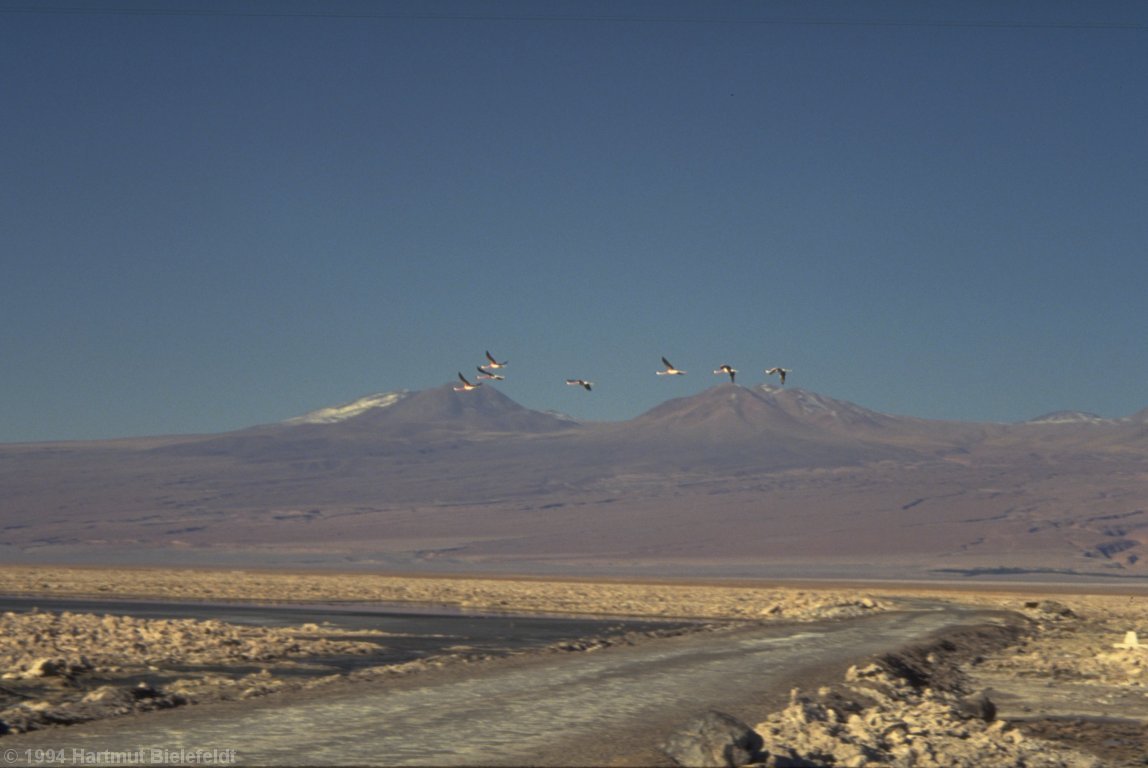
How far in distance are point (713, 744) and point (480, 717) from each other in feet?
13.8

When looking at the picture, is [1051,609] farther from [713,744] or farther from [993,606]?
[713,744]

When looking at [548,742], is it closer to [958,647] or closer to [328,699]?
[328,699]

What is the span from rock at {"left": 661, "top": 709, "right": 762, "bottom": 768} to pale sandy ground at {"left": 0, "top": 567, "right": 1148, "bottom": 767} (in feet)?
16.7

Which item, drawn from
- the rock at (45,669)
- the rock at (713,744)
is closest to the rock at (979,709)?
the rock at (713,744)

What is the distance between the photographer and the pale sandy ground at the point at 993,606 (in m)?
22.9

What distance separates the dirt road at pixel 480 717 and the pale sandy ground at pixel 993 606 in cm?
371

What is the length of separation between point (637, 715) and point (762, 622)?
81.2 ft

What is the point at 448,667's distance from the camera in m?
27.4

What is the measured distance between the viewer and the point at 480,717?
1939cm

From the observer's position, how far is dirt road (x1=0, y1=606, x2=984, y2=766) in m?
16.4

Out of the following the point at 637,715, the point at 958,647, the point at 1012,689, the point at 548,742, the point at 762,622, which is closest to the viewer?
the point at 548,742

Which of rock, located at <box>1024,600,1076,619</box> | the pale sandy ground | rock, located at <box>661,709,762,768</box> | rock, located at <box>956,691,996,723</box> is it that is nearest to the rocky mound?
rock, located at <box>956,691,996,723</box>

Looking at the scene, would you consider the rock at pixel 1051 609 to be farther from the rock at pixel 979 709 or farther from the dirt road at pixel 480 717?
the rock at pixel 979 709

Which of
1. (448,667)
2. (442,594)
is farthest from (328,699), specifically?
(442,594)
